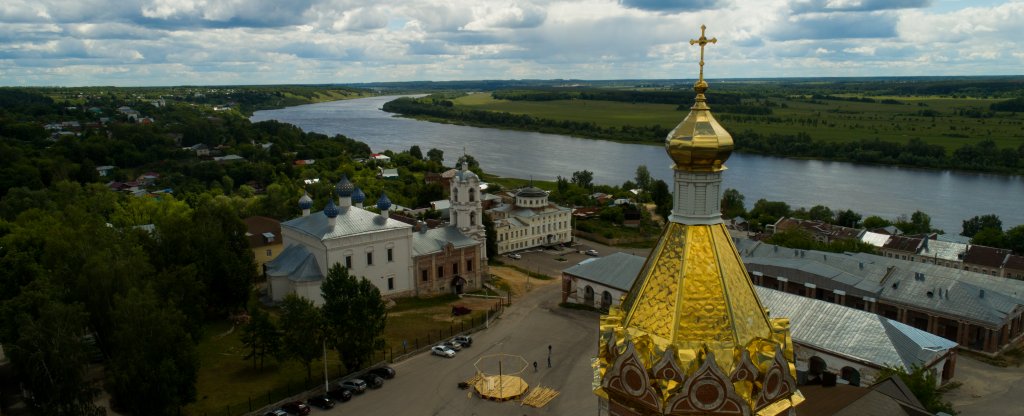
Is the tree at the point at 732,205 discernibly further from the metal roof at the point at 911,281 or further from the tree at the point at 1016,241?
the metal roof at the point at 911,281

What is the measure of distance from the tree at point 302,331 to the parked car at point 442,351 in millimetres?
5085

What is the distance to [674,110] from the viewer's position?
180250 millimetres

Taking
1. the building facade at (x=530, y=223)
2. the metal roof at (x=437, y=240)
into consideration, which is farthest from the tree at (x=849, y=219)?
the metal roof at (x=437, y=240)

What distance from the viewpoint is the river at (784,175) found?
6562 centimetres

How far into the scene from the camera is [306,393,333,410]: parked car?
22.7m

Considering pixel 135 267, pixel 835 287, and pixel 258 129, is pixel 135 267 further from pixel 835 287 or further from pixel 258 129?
pixel 258 129

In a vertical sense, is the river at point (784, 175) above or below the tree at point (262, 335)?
below

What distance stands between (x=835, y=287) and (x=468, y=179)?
1948cm

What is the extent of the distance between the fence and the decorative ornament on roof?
63.4 feet

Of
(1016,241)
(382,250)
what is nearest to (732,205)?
(1016,241)

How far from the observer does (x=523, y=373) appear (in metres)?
25.8

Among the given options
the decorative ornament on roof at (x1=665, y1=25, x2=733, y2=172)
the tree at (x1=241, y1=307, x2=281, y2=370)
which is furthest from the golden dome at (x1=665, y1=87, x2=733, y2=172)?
the tree at (x1=241, y1=307, x2=281, y2=370)

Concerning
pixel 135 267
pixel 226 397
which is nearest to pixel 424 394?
pixel 226 397

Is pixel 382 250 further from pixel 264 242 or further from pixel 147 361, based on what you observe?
pixel 147 361
